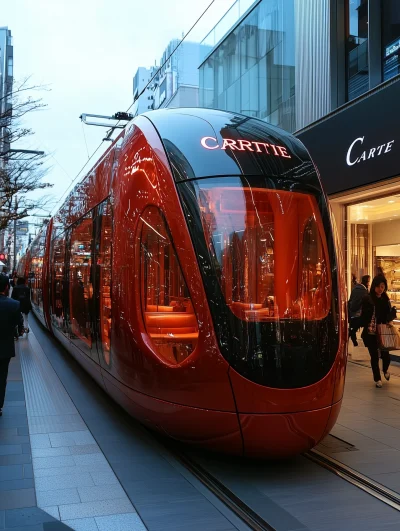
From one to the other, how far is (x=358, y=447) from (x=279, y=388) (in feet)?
5.72

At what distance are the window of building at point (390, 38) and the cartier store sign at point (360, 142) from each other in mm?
779

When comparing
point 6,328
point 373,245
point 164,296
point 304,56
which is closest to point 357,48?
point 304,56

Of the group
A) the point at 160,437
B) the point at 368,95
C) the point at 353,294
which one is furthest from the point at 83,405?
the point at 368,95

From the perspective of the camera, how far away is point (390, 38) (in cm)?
1048

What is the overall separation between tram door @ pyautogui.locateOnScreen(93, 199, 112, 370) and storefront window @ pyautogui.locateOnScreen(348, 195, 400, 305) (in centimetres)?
760

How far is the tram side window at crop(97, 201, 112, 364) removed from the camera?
5.86 meters

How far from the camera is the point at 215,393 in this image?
4375mm

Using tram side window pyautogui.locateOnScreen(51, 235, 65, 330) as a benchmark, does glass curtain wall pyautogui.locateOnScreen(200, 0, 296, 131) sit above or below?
above

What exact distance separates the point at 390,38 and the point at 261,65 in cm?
581

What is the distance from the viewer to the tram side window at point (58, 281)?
10.6 m

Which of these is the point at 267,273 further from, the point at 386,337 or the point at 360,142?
the point at 360,142

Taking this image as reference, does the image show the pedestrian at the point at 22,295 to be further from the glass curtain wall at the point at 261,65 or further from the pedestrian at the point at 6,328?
the pedestrian at the point at 6,328

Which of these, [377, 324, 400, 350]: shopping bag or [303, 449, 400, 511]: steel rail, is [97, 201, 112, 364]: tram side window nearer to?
[303, 449, 400, 511]: steel rail

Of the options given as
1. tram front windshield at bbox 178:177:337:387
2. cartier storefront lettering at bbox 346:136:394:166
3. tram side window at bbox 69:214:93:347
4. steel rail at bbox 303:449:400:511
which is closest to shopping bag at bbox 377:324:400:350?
cartier storefront lettering at bbox 346:136:394:166
